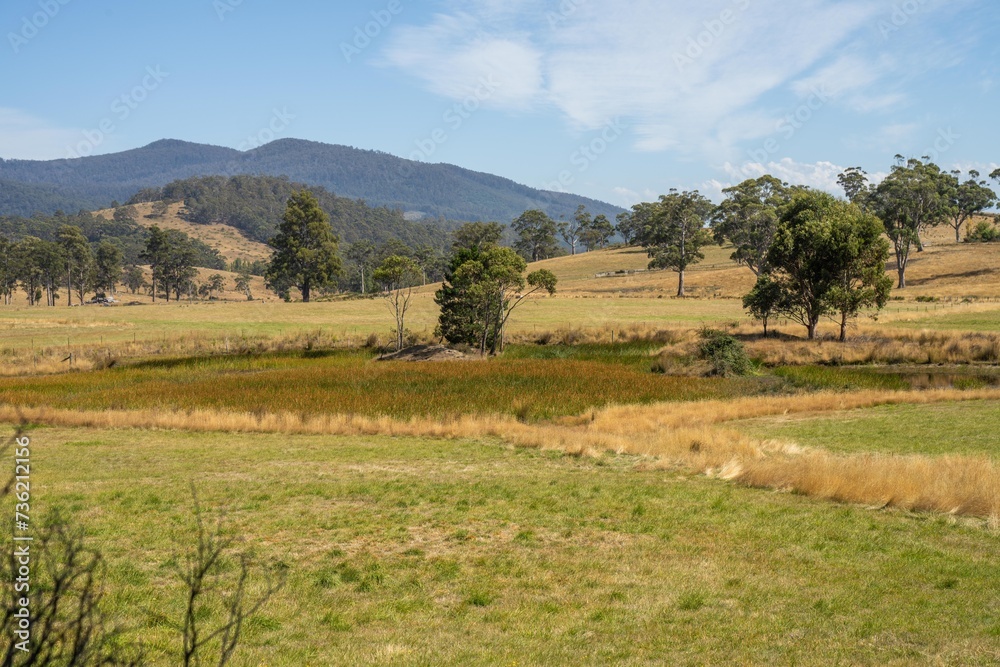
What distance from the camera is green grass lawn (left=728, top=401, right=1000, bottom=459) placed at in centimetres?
2191

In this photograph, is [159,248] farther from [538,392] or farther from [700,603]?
[700,603]

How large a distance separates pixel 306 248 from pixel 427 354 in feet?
258

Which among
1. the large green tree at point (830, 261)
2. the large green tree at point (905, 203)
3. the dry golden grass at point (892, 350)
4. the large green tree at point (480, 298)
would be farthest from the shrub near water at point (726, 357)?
the large green tree at point (905, 203)

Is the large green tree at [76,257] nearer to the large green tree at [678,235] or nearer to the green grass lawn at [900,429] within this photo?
the large green tree at [678,235]

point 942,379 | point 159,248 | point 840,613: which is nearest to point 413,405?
point 840,613

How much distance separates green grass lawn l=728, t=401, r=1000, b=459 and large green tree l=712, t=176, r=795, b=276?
6772cm

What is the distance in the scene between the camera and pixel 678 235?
121 metres

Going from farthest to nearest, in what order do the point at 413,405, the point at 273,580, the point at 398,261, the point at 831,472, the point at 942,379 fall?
the point at 398,261 → the point at 942,379 → the point at 413,405 → the point at 831,472 → the point at 273,580

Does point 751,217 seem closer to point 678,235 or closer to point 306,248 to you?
point 678,235

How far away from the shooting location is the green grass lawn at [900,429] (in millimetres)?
21906

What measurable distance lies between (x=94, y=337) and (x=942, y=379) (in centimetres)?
6294

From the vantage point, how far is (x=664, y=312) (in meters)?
81.9

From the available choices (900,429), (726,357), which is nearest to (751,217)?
(726,357)

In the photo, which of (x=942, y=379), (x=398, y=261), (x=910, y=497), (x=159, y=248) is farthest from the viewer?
(x=159, y=248)
